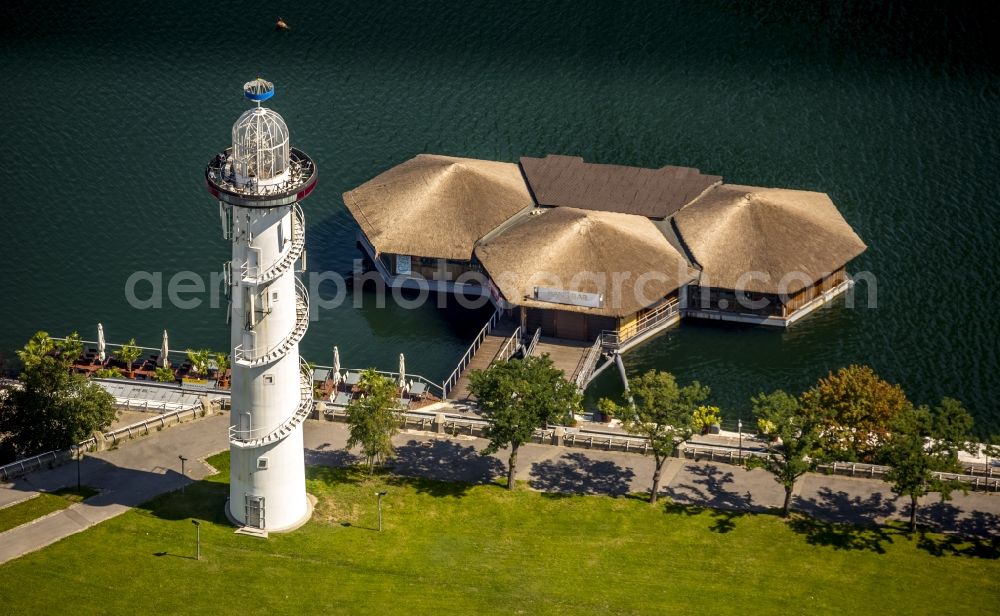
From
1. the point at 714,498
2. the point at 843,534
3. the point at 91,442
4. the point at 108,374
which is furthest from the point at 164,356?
the point at 843,534

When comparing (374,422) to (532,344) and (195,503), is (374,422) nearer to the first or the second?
(195,503)

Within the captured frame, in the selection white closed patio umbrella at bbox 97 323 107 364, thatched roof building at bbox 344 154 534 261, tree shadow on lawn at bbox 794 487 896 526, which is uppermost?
thatched roof building at bbox 344 154 534 261

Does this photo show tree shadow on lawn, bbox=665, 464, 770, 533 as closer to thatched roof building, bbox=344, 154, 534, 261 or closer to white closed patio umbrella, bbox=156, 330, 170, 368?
thatched roof building, bbox=344, 154, 534, 261

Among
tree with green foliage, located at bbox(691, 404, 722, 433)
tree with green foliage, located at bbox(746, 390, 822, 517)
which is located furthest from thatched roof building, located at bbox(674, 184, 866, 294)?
tree with green foliage, located at bbox(746, 390, 822, 517)

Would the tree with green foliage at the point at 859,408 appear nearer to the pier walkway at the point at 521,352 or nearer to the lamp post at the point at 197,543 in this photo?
the pier walkway at the point at 521,352

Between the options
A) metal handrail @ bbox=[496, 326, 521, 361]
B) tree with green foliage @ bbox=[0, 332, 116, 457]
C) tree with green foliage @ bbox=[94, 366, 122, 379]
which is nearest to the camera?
tree with green foliage @ bbox=[0, 332, 116, 457]

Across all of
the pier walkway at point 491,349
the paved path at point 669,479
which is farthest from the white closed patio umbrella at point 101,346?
the pier walkway at point 491,349
